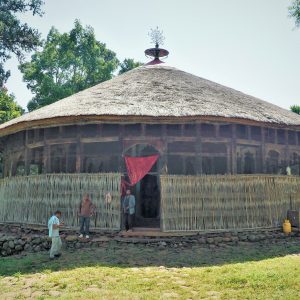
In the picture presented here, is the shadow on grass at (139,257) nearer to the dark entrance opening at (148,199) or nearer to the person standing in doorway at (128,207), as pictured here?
the person standing in doorway at (128,207)

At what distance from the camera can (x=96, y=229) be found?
11.7 meters

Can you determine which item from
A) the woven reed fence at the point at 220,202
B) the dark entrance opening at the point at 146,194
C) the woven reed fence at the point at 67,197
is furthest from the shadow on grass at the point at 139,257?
the dark entrance opening at the point at 146,194

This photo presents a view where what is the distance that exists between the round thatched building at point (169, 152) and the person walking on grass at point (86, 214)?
1.23ft

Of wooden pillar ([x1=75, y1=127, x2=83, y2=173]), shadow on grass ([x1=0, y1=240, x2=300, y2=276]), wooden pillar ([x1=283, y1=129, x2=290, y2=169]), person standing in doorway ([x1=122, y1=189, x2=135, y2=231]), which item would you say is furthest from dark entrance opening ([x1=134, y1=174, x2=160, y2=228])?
wooden pillar ([x1=283, y1=129, x2=290, y2=169])

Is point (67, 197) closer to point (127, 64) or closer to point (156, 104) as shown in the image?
point (156, 104)

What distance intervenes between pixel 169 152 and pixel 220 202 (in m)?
2.52

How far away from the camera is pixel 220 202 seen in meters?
12.0

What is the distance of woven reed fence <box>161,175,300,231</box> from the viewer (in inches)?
454

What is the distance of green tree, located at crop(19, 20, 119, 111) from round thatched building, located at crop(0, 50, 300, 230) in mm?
17325

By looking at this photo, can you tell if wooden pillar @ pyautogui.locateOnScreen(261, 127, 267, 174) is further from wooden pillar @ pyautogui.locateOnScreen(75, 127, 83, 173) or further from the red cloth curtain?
wooden pillar @ pyautogui.locateOnScreen(75, 127, 83, 173)

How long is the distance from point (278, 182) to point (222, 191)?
2.51 meters

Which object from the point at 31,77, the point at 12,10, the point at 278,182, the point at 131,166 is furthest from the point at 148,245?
the point at 31,77

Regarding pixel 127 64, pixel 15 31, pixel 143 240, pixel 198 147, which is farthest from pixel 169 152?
pixel 127 64

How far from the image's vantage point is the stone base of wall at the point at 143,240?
11.3 m
